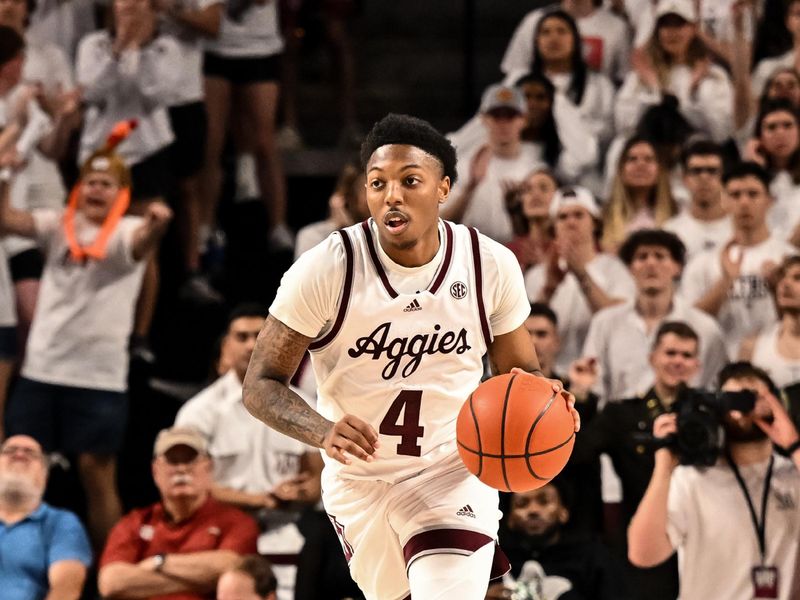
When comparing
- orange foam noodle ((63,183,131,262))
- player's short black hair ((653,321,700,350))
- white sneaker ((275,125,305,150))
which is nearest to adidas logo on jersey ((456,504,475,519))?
player's short black hair ((653,321,700,350))

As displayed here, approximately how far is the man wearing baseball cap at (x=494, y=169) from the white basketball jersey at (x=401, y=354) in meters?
4.17

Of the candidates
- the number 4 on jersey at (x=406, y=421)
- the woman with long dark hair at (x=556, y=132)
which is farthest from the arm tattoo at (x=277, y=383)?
the woman with long dark hair at (x=556, y=132)

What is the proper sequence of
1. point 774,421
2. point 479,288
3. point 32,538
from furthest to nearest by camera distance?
point 32,538
point 774,421
point 479,288

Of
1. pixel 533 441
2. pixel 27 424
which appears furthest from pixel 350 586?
pixel 533 441

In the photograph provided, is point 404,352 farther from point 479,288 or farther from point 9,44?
point 9,44

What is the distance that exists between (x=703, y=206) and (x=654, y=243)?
821 millimetres

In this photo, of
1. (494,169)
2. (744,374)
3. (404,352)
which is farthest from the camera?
(494,169)

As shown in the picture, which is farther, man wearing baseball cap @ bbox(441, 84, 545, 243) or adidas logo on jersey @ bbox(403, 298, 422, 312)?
man wearing baseball cap @ bbox(441, 84, 545, 243)

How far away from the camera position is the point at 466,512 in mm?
4945

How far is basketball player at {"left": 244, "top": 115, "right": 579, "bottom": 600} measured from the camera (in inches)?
191

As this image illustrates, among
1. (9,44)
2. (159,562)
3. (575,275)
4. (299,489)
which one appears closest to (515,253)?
(575,275)

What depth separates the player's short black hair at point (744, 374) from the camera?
688 centimetres

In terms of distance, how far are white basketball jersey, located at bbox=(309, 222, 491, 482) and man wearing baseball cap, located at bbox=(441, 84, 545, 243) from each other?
4171 millimetres

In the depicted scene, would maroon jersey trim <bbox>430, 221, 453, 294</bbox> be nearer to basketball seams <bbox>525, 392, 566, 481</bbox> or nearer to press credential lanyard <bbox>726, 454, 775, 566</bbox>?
basketball seams <bbox>525, 392, 566, 481</bbox>
